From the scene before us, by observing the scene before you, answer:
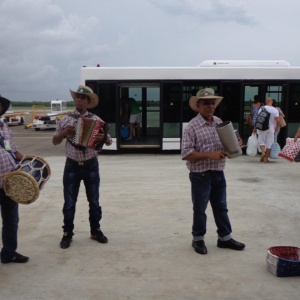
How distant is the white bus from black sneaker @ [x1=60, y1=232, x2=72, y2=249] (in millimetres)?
7940

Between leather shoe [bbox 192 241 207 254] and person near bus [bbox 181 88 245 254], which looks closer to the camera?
person near bus [bbox 181 88 245 254]

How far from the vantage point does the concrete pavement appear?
3809 millimetres

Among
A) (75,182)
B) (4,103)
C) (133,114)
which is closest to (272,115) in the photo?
(133,114)

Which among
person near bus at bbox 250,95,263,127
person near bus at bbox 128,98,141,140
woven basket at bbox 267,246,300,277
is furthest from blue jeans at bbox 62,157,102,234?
person near bus at bbox 128,98,141,140

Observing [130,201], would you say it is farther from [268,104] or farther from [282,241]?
[268,104]

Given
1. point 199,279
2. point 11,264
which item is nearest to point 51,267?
point 11,264

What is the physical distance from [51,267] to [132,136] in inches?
399

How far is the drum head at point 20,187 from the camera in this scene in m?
4.02

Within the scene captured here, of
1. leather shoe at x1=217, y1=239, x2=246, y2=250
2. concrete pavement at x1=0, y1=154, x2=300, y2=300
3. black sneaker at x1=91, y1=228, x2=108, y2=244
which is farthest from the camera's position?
black sneaker at x1=91, y1=228, x2=108, y2=244

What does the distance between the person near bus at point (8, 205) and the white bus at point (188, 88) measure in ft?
27.5

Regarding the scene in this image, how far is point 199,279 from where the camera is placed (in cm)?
401

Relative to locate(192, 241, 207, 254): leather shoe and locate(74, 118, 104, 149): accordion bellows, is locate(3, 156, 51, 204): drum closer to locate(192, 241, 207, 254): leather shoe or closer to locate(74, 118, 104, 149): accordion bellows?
locate(74, 118, 104, 149): accordion bellows

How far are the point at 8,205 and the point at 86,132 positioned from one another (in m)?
1.14

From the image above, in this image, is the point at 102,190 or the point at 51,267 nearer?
the point at 51,267
